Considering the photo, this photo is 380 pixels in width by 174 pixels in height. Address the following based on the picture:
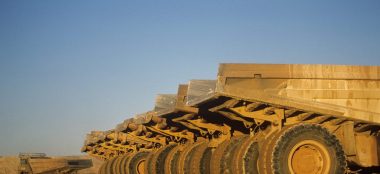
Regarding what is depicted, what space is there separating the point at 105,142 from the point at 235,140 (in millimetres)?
14735

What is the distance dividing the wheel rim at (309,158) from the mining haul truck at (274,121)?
0.04 ft

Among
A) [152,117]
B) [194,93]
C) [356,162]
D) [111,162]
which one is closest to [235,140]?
[194,93]

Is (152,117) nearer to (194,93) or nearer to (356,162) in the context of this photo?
(194,93)

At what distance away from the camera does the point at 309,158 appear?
21.4ft

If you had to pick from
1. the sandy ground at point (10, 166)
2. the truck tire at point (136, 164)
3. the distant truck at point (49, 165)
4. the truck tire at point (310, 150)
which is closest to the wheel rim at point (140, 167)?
the truck tire at point (136, 164)

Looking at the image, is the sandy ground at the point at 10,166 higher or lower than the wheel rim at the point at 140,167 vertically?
lower

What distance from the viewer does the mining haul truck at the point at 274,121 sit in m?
6.45

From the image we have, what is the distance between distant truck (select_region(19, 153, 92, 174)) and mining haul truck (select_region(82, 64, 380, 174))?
60.6ft

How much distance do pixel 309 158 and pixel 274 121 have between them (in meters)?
0.89

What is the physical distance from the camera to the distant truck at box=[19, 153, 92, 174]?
29.8 meters

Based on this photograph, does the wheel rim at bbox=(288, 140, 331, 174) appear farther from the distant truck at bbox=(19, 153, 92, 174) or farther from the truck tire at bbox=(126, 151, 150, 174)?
the distant truck at bbox=(19, 153, 92, 174)

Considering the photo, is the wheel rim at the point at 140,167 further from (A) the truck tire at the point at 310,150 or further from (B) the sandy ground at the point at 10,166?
(B) the sandy ground at the point at 10,166

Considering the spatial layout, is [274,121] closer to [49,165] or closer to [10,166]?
[49,165]

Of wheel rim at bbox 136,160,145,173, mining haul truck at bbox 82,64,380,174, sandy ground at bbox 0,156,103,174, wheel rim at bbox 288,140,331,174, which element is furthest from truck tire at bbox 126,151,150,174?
sandy ground at bbox 0,156,103,174
